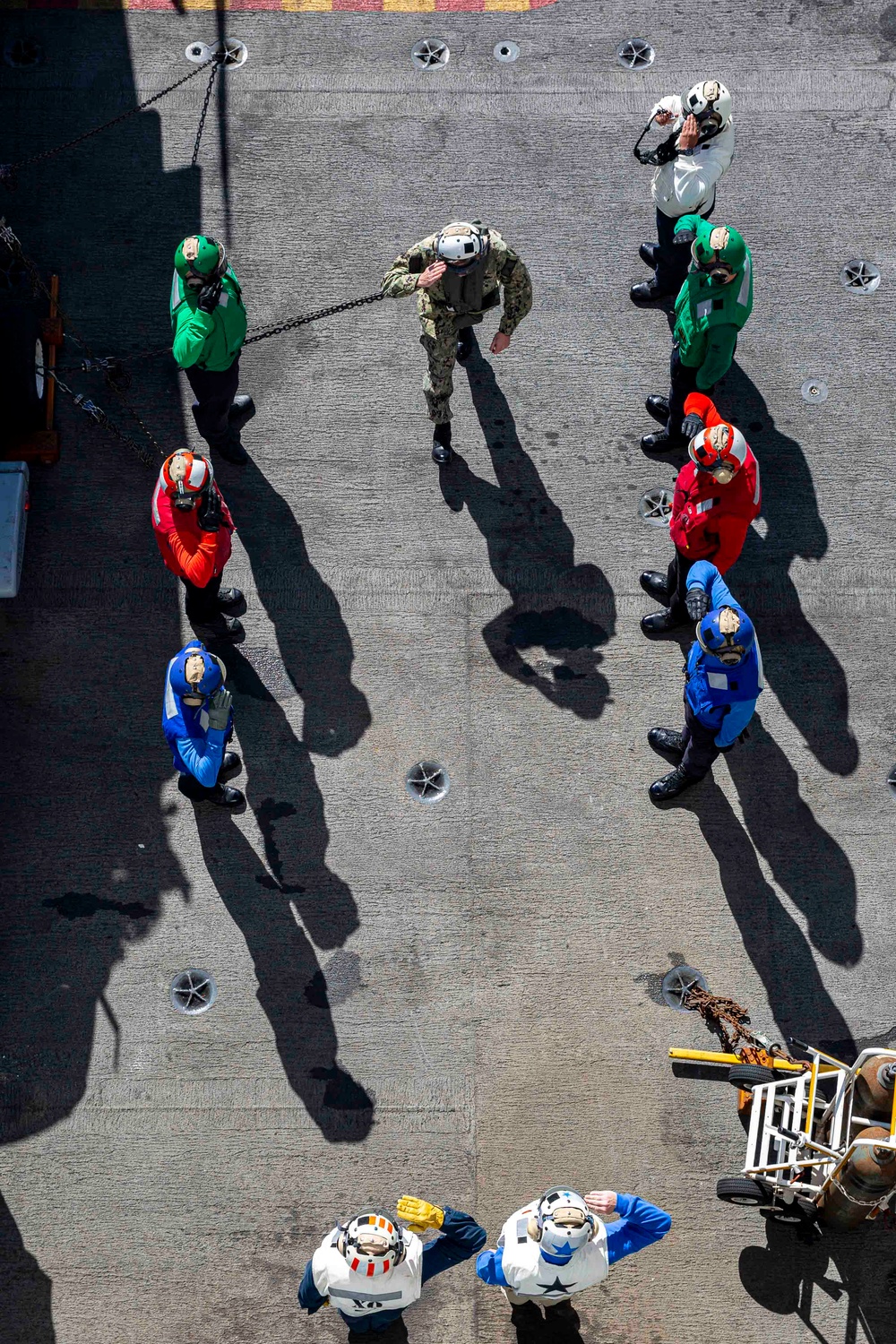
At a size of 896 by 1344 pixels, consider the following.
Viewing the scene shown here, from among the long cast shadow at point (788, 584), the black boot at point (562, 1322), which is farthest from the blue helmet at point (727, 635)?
the black boot at point (562, 1322)

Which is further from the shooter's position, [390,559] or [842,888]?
[390,559]

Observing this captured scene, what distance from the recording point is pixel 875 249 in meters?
10.5

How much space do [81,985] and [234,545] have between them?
11.0 feet

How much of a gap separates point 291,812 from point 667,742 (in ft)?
8.83

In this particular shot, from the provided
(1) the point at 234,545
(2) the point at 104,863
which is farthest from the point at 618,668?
(2) the point at 104,863

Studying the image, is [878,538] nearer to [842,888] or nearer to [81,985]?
[842,888]

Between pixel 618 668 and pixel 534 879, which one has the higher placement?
pixel 618 668

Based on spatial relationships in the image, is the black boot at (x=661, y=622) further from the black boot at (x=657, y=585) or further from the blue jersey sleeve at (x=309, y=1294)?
the blue jersey sleeve at (x=309, y=1294)

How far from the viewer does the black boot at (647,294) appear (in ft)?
33.4

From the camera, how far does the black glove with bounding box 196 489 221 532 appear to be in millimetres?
8250

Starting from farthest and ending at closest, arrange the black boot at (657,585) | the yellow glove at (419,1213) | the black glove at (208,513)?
the black boot at (657,585) → the black glove at (208,513) → the yellow glove at (419,1213)

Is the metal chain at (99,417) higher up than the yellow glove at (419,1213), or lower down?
higher up

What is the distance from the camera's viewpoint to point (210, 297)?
28.4 feet

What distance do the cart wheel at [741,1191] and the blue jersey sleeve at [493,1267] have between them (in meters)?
1.60
